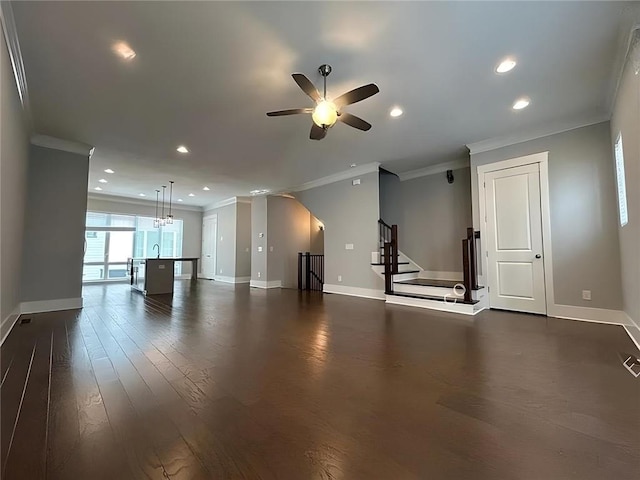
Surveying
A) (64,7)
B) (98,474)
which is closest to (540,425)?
(98,474)

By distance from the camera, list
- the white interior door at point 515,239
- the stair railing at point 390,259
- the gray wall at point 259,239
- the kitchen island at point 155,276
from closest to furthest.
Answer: the white interior door at point 515,239 < the stair railing at point 390,259 < the kitchen island at point 155,276 < the gray wall at point 259,239

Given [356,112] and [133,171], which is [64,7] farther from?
[133,171]

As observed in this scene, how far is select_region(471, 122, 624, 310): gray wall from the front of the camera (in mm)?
3859

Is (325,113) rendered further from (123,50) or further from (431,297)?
(431,297)

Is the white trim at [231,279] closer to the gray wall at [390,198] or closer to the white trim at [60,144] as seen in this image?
the gray wall at [390,198]

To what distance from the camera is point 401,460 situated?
1.27 metres

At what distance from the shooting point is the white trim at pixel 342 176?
20.5 feet

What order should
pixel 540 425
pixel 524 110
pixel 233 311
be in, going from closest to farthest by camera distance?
pixel 540 425
pixel 524 110
pixel 233 311

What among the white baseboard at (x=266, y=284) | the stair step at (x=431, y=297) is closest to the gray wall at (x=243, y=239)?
the white baseboard at (x=266, y=284)

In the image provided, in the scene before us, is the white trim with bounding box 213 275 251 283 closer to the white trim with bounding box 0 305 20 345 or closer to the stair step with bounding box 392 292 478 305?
the white trim with bounding box 0 305 20 345

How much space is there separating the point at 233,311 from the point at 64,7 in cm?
395

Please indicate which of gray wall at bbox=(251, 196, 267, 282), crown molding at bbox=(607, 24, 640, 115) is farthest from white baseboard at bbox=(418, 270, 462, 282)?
gray wall at bbox=(251, 196, 267, 282)

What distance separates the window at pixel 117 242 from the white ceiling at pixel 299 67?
5813 millimetres

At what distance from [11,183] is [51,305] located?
246 centimetres
